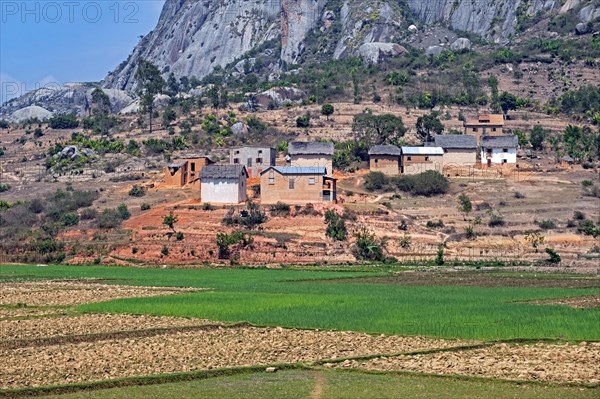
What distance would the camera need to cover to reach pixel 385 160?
78562 mm

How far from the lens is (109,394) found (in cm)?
2067

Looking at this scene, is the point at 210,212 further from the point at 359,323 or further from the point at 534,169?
the point at 359,323

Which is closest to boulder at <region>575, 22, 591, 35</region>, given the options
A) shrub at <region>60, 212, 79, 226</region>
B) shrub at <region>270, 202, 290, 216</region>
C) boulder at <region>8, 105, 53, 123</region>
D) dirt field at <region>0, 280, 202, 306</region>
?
shrub at <region>270, 202, 290, 216</region>

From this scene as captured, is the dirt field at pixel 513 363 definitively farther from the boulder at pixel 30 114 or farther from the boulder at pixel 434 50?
the boulder at pixel 30 114

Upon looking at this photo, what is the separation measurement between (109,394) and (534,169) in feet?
211

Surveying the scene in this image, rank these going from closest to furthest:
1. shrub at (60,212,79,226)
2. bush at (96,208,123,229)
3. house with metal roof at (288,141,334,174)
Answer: bush at (96,208,123,229), shrub at (60,212,79,226), house with metal roof at (288,141,334,174)

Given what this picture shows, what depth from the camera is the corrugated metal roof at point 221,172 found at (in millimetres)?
69562

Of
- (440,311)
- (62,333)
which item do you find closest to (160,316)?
(62,333)

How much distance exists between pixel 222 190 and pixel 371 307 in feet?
119

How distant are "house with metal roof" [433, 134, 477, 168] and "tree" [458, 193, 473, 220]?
30.8 ft

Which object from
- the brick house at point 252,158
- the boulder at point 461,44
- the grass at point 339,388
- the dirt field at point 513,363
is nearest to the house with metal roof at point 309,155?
the brick house at point 252,158

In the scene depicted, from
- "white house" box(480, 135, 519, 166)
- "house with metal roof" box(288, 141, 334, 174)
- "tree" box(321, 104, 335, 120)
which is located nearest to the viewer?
"house with metal roof" box(288, 141, 334, 174)

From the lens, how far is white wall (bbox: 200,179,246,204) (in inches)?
2749

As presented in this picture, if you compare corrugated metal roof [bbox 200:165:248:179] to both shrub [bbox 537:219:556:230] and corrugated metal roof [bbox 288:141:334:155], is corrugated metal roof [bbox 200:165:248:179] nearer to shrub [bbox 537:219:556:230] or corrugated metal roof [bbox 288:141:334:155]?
corrugated metal roof [bbox 288:141:334:155]
